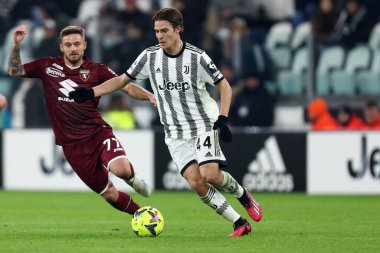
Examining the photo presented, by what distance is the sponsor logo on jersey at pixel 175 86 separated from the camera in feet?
33.7

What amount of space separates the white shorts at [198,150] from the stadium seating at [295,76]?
9273 mm

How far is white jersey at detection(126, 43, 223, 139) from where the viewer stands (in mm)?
10242

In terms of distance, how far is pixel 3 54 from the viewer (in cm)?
2108

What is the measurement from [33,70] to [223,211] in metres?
2.50

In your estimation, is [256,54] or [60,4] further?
[60,4]

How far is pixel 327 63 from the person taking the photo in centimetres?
1933

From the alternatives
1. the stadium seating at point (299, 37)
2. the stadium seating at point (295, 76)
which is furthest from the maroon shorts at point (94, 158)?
the stadium seating at point (299, 37)

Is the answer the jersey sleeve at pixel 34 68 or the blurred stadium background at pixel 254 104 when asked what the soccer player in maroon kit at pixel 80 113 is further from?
the blurred stadium background at pixel 254 104

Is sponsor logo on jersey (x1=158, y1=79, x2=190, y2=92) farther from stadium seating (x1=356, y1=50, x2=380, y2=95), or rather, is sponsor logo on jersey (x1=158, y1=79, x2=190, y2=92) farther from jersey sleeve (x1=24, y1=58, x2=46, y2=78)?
stadium seating (x1=356, y1=50, x2=380, y2=95)

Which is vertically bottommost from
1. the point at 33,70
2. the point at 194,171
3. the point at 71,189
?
the point at 71,189

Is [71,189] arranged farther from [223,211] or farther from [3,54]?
[223,211]

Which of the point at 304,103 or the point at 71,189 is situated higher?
the point at 304,103

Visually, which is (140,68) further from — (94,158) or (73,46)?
(94,158)

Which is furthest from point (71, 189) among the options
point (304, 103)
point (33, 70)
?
point (33, 70)
